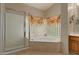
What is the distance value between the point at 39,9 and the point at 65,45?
0.52 metres

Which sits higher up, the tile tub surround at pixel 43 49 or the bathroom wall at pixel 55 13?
the bathroom wall at pixel 55 13

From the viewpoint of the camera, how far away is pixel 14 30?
1.67 metres

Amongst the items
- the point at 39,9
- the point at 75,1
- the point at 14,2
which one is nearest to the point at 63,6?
the point at 75,1

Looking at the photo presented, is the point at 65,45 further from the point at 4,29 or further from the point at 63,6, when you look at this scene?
the point at 4,29

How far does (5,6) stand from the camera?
1637 mm

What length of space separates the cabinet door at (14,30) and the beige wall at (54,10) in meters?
0.31

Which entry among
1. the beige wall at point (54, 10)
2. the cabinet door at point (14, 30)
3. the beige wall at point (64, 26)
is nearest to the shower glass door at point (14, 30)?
the cabinet door at point (14, 30)

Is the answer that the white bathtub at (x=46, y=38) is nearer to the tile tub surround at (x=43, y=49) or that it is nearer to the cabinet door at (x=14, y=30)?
the tile tub surround at (x=43, y=49)

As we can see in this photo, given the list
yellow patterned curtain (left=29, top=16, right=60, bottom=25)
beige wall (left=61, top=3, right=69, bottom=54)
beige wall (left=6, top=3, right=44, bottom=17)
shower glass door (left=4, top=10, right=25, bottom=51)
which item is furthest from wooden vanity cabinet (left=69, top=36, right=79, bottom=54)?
shower glass door (left=4, top=10, right=25, bottom=51)

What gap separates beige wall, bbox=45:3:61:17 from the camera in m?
1.68

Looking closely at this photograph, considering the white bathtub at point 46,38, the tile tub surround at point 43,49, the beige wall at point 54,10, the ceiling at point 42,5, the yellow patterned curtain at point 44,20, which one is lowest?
the tile tub surround at point 43,49

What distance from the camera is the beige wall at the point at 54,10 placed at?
1.68 m

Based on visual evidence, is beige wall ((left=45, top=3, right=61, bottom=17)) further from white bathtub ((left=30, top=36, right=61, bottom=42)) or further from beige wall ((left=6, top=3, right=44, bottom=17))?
white bathtub ((left=30, top=36, right=61, bottom=42))

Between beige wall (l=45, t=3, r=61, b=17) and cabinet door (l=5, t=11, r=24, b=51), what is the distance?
1.03 ft
